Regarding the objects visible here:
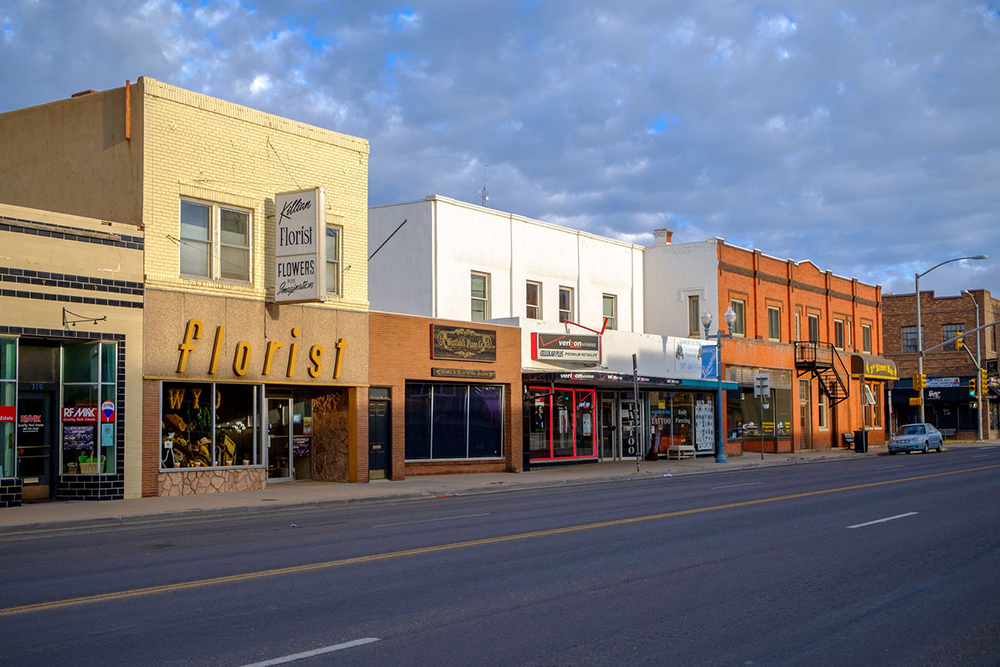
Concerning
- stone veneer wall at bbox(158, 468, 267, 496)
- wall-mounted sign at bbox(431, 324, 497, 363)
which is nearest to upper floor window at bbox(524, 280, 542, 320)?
wall-mounted sign at bbox(431, 324, 497, 363)

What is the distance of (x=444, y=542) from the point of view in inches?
518

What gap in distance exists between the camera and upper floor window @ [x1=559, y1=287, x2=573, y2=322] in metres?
37.1

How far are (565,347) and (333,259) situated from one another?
921 cm

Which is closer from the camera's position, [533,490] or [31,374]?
[31,374]

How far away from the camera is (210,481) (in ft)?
74.2

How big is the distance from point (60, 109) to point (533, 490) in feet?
47.6

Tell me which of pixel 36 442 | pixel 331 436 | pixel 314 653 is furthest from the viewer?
pixel 331 436

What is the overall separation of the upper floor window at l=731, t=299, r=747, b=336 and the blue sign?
383cm

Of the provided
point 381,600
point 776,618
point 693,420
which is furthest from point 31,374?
point 693,420

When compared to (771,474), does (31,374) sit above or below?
above

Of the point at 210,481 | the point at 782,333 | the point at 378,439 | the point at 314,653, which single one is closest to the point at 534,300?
the point at 378,439

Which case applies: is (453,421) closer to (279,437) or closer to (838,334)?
(279,437)

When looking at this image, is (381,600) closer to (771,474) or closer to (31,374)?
(31,374)

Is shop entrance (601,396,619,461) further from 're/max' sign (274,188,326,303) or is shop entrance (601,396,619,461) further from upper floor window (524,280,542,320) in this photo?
're/max' sign (274,188,326,303)
